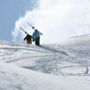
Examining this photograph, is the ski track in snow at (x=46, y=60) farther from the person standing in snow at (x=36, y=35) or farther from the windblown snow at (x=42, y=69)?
the person standing in snow at (x=36, y=35)

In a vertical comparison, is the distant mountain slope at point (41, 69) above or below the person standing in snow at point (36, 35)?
below

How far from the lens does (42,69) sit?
19.4m

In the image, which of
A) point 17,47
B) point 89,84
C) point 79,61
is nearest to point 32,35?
point 17,47

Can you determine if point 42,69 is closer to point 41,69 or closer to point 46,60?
point 41,69

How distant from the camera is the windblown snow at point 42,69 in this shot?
11.5 metres

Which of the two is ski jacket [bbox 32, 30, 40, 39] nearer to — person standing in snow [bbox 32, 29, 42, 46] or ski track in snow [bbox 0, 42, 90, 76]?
person standing in snow [bbox 32, 29, 42, 46]

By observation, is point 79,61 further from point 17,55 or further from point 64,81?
point 64,81

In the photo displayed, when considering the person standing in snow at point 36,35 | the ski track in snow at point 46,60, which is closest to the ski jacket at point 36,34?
the person standing in snow at point 36,35

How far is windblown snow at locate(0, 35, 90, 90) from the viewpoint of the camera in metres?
11.5

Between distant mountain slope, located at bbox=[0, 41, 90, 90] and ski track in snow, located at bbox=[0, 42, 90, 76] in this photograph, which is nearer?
distant mountain slope, located at bbox=[0, 41, 90, 90]

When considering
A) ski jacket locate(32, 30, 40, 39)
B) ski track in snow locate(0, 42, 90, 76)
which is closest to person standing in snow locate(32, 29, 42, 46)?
ski jacket locate(32, 30, 40, 39)

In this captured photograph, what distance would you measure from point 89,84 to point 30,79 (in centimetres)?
281

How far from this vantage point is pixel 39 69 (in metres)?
19.5

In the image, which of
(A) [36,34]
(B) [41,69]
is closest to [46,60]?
(B) [41,69]
